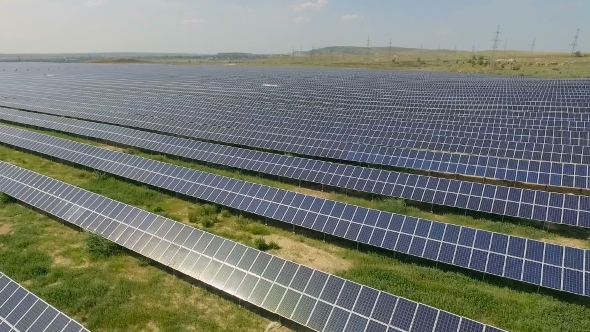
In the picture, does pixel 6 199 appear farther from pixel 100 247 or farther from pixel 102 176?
pixel 100 247

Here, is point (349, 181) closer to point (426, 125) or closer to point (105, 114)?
point (426, 125)

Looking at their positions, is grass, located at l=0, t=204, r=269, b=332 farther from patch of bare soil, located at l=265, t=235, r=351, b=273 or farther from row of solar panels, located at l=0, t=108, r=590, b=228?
row of solar panels, located at l=0, t=108, r=590, b=228

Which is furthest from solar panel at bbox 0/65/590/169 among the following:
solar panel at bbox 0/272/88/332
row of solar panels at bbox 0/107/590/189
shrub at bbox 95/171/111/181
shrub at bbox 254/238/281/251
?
solar panel at bbox 0/272/88/332

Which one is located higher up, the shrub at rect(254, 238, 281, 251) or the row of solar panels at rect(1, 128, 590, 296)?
the row of solar panels at rect(1, 128, 590, 296)

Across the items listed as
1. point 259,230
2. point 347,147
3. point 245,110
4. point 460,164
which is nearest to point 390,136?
point 347,147

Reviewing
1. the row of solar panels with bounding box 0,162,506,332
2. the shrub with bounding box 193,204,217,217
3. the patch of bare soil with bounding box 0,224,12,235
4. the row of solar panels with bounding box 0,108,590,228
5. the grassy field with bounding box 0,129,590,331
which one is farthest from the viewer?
the shrub with bounding box 193,204,217,217

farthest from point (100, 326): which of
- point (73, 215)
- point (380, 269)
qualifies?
point (380, 269)
